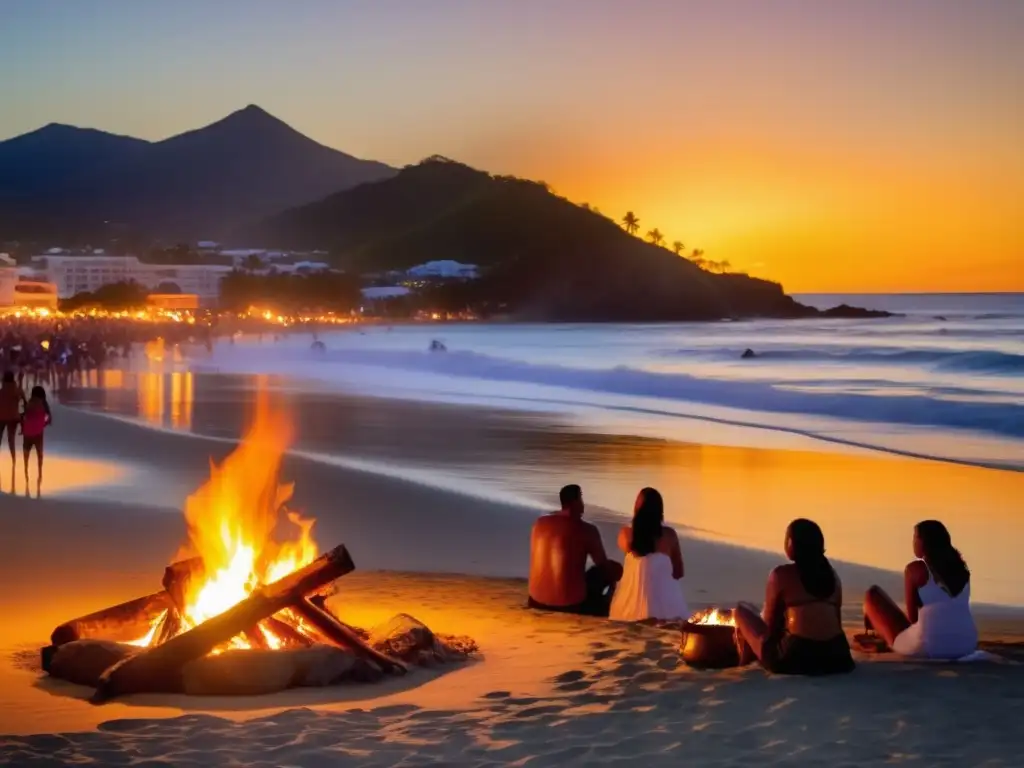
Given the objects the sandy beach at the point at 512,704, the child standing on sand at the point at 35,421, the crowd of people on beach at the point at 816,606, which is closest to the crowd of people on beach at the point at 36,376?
the child standing on sand at the point at 35,421

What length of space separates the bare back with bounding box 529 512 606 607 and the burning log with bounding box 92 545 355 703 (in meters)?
2.36

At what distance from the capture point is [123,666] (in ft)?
23.6

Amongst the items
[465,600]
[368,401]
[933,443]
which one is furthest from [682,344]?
[465,600]

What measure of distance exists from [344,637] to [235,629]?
688mm

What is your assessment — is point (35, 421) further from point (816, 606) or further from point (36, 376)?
point (36, 376)

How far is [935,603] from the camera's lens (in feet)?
25.4

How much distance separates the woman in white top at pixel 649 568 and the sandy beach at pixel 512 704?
32cm

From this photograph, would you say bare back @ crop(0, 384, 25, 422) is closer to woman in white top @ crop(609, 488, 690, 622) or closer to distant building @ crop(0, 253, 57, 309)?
woman in white top @ crop(609, 488, 690, 622)

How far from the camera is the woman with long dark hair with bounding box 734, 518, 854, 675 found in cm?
724

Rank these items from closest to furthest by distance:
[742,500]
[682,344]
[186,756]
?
1. [186,756]
2. [742,500]
3. [682,344]

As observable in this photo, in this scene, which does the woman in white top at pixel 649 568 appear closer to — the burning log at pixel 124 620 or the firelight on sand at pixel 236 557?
the firelight on sand at pixel 236 557

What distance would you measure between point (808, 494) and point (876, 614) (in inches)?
380

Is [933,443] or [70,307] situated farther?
[70,307]

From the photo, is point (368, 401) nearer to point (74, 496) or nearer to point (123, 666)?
point (74, 496)
